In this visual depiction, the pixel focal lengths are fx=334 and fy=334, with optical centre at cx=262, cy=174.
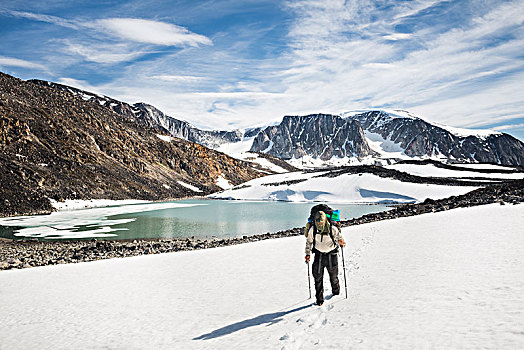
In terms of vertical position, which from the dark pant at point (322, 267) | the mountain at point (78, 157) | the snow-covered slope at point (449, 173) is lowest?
the dark pant at point (322, 267)

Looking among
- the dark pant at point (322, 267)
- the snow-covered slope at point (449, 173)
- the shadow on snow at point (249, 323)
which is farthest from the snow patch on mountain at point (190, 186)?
the shadow on snow at point (249, 323)

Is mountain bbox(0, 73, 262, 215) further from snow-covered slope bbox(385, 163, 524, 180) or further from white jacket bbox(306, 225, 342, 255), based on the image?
snow-covered slope bbox(385, 163, 524, 180)

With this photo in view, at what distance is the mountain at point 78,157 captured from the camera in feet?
155

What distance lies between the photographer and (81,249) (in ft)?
63.5

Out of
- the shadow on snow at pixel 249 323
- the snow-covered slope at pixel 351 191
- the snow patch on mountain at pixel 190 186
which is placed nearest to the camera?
the shadow on snow at pixel 249 323

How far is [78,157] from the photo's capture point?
6222cm

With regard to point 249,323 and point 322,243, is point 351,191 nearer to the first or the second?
point 322,243

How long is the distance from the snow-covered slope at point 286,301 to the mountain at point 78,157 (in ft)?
126

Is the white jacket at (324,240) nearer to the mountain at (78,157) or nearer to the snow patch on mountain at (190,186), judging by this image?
the mountain at (78,157)

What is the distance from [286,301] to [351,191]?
52641mm

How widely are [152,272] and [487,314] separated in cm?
958

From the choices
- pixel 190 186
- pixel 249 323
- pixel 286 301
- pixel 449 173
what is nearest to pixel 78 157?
pixel 190 186

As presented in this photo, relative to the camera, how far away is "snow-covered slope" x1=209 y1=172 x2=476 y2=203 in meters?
49.7

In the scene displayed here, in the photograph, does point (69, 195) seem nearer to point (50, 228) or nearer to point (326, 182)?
point (50, 228)
